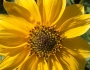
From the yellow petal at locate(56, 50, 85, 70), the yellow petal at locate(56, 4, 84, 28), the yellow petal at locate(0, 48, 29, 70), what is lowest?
the yellow petal at locate(56, 50, 85, 70)

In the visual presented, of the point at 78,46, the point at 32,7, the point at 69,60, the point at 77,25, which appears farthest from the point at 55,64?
the point at 32,7

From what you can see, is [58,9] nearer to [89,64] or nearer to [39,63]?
[39,63]

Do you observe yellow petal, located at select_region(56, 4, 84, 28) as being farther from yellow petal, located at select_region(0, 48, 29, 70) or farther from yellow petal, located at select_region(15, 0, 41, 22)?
yellow petal, located at select_region(0, 48, 29, 70)

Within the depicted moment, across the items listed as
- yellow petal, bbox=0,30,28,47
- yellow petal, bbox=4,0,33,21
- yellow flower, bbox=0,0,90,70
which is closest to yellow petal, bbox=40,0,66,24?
yellow flower, bbox=0,0,90,70

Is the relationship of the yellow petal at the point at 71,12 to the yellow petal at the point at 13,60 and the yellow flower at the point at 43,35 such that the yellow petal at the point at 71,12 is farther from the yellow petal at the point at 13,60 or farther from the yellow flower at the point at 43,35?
the yellow petal at the point at 13,60

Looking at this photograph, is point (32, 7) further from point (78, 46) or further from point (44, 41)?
point (78, 46)

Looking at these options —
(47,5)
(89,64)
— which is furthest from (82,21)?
(89,64)
